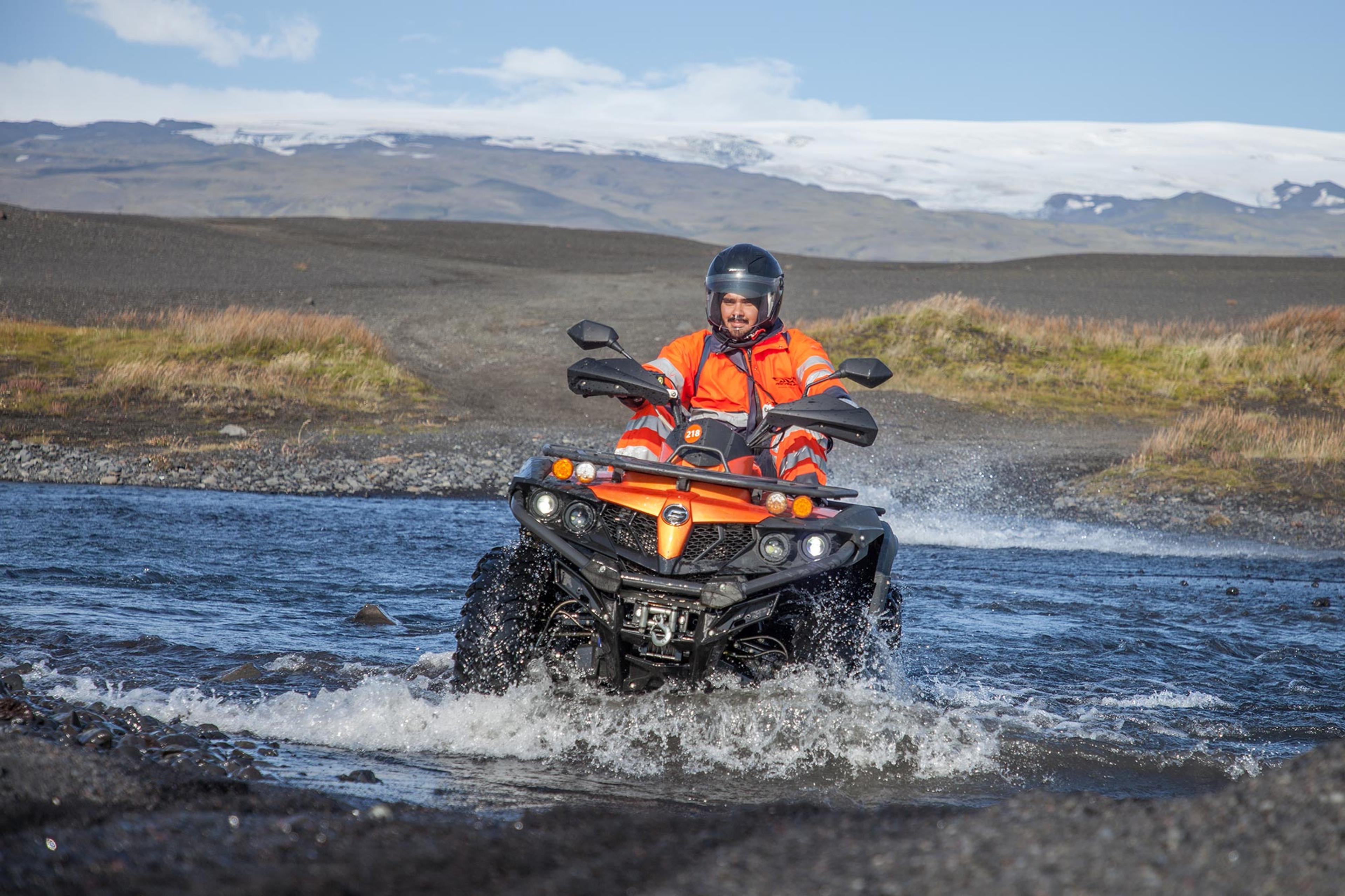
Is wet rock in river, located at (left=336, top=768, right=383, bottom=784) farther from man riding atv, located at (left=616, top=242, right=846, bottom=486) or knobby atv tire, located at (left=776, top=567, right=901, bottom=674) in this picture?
man riding atv, located at (left=616, top=242, right=846, bottom=486)

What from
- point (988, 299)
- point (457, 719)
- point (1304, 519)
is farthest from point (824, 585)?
point (988, 299)

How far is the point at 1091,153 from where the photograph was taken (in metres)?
167

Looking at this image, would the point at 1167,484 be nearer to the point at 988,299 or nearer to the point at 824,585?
the point at 824,585

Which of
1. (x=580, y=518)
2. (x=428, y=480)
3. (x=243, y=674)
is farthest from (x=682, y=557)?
(x=428, y=480)

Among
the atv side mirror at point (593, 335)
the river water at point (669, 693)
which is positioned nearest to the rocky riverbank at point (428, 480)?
the river water at point (669, 693)

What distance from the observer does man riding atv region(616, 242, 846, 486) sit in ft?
21.9

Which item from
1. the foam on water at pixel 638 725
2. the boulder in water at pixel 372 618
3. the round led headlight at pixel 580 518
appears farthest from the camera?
the boulder in water at pixel 372 618

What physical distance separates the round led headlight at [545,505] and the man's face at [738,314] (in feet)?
5.97

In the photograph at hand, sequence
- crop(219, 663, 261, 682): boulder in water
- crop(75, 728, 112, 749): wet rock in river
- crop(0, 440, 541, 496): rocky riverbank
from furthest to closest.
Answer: crop(0, 440, 541, 496): rocky riverbank → crop(219, 663, 261, 682): boulder in water → crop(75, 728, 112, 749): wet rock in river

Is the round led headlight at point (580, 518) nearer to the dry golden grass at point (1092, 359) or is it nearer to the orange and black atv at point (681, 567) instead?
the orange and black atv at point (681, 567)

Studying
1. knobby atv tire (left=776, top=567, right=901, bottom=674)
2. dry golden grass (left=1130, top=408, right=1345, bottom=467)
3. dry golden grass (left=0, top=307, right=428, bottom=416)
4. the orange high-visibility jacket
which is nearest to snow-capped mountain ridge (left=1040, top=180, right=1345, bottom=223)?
dry golden grass (left=1130, top=408, right=1345, bottom=467)

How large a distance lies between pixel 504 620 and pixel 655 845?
94.7 inches

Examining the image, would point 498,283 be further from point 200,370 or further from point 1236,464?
point 1236,464

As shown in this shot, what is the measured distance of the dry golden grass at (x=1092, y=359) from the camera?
21281mm
